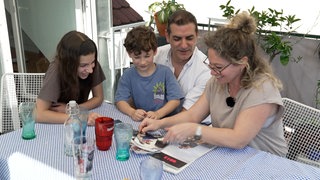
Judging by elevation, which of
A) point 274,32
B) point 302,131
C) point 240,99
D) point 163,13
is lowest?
point 302,131

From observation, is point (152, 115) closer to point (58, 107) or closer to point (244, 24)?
point (58, 107)

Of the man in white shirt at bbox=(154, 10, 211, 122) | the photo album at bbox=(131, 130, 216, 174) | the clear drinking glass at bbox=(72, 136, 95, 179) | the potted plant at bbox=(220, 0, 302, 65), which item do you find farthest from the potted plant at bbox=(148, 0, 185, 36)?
the clear drinking glass at bbox=(72, 136, 95, 179)

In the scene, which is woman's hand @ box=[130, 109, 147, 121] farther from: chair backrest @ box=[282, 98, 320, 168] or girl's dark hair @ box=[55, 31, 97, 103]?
chair backrest @ box=[282, 98, 320, 168]

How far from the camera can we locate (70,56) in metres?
1.81

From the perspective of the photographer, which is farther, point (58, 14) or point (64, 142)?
point (58, 14)

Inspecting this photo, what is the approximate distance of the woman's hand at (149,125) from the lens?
1.63 meters

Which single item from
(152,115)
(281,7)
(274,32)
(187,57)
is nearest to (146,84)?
(152,115)

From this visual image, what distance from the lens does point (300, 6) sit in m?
4.02

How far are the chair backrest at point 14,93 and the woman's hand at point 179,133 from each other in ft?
3.79

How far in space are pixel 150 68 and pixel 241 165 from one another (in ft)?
2.93

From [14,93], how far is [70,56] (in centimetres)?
62

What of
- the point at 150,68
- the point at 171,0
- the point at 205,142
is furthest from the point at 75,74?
the point at 171,0

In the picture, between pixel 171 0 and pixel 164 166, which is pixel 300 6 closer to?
pixel 171 0

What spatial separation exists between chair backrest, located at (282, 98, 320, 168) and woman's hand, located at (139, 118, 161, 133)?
0.79m
